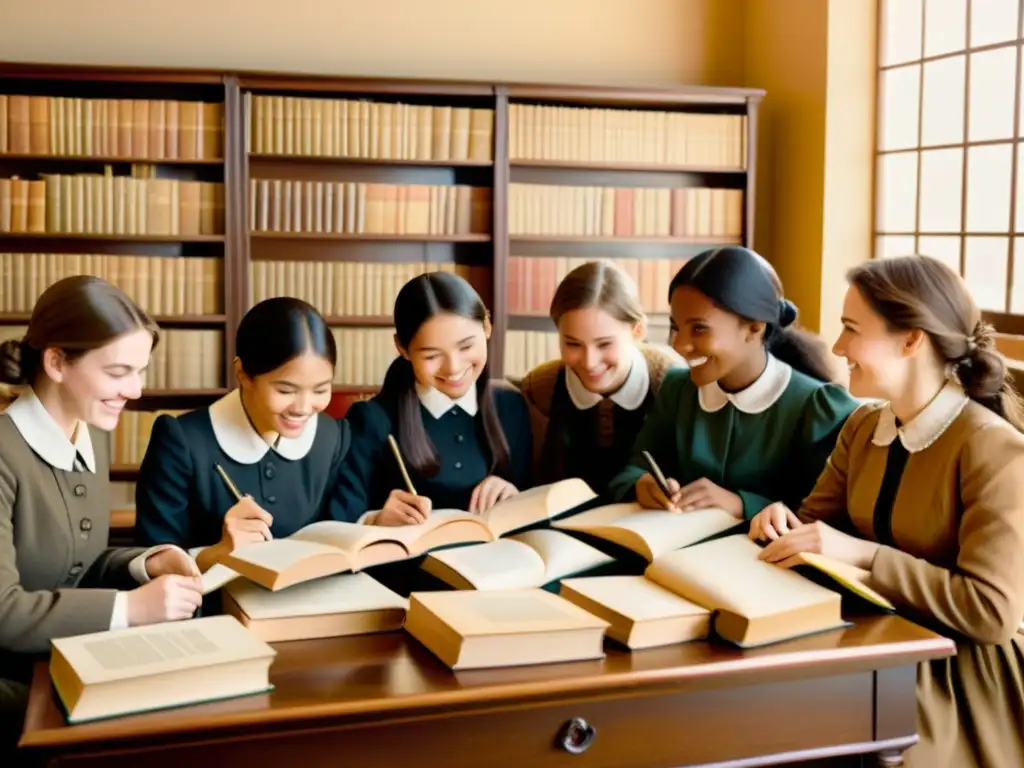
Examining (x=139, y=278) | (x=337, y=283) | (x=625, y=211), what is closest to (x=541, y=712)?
(x=337, y=283)

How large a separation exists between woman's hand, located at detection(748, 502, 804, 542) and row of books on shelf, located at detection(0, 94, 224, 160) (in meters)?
3.65

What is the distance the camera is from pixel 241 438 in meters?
2.20

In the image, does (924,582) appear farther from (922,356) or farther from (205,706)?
(205,706)

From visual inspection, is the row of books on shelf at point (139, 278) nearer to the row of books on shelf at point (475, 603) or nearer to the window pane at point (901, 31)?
the window pane at point (901, 31)

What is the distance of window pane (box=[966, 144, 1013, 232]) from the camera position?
4.52 m

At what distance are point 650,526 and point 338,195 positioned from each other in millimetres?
3498

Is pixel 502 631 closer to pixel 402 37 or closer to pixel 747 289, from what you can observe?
pixel 747 289

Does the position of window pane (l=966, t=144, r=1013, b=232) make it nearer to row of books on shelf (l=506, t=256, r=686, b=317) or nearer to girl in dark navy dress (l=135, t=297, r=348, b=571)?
row of books on shelf (l=506, t=256, r=686, b=317)

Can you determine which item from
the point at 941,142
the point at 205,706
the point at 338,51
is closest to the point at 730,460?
the point at 205,706

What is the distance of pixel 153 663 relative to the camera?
1302 mm

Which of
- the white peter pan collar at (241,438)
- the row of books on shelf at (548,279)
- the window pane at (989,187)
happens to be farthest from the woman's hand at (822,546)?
the row of books on shelf at (548,279)

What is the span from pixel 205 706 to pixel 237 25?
4501 mm

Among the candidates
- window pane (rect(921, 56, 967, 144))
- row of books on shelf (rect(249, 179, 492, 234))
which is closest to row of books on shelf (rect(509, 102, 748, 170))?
row of books on shelf (rect(249, 179, 492, 234))

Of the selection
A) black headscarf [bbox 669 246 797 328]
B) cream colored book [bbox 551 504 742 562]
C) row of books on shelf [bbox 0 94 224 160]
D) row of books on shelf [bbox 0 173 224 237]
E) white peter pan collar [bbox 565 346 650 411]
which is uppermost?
row of books on shelf [bbox 0 94 224 160]
